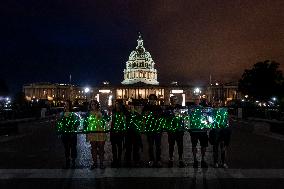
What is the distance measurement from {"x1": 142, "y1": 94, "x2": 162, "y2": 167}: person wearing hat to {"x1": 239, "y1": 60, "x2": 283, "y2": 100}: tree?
347 ft

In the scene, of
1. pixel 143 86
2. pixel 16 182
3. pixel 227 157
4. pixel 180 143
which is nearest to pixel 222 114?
pixel 180 143

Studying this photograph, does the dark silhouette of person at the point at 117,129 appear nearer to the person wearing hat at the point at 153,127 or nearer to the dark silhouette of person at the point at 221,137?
the person wearing hat at the point at 153,127

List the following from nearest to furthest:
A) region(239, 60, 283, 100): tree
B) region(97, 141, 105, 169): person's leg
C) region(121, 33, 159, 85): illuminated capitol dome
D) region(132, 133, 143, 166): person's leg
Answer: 1. region(97, 141, 105, 169): person's leg
2. region(132, 133, 143, 166): person's leg
3. region(239, 60, 283, 100): tree
4. region(121, 33, 159, 85): illuminated capitol dome

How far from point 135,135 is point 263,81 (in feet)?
368

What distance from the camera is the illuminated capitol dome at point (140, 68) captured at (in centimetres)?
18788

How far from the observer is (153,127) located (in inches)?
570

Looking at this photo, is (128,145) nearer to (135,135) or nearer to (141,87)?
(135,135)

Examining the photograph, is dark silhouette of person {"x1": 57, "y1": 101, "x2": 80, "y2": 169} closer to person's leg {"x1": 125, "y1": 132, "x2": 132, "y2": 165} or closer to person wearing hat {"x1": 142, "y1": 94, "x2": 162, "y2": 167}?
person's leg {"x1": 125, "y1": 132, "x2": 132, "y2": 165}

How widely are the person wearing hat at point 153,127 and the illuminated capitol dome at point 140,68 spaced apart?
172716 mm

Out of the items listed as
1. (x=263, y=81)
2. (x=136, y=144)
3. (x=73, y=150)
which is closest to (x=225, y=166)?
(x=136, y=144)

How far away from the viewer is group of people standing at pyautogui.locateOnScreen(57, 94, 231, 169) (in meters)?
14.1

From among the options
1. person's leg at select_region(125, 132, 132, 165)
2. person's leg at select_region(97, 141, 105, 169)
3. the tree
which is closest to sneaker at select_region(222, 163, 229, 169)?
person's leg at select_region(125, 132, 132, 165)

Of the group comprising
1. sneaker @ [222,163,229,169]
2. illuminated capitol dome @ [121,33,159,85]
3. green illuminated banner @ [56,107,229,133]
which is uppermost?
illuminated capitol dome @ [121,33,159,85]

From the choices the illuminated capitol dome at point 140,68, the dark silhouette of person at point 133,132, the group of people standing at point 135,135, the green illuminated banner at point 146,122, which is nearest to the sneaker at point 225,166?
the group of people standing at point 135,135
